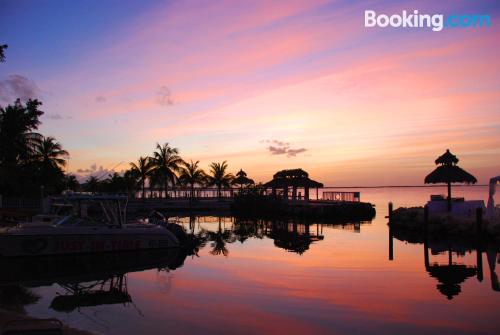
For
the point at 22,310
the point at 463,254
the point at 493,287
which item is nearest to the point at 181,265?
the point at 22,310

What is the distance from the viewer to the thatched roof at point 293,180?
163ft

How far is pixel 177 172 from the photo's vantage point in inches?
2267

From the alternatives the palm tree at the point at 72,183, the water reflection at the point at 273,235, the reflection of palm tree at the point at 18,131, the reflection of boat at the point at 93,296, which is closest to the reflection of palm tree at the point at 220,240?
the water reflection at the point at 273,235

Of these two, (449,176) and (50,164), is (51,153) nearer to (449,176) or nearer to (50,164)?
(50,164)

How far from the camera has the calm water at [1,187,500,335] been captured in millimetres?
10055

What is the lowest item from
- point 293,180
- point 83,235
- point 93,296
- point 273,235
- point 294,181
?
point 93,296

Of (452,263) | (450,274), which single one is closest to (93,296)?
(450,274)

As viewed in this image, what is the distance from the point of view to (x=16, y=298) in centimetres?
1203

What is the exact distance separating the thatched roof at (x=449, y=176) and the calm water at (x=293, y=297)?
946 cm

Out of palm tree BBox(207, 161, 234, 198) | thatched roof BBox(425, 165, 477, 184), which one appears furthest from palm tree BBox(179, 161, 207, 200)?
thatched roof BBox(425, 165, 477, 184)

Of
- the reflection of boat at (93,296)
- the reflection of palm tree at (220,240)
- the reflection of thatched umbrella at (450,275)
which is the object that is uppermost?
the reflection of palm tree at (220,240)

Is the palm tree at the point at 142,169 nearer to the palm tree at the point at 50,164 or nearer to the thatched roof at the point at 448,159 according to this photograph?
the palm tree at the point at 50,164

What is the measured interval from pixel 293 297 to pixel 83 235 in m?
10.6

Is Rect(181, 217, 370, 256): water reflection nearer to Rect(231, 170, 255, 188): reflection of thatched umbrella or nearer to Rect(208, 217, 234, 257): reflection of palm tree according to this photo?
Rect(208, 217, 234, 257): reflection of palm tree
